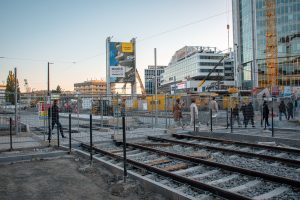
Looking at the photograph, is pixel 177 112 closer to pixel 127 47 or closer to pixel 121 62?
pixel 121 62

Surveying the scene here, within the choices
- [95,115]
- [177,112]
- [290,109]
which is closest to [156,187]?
[95,115]

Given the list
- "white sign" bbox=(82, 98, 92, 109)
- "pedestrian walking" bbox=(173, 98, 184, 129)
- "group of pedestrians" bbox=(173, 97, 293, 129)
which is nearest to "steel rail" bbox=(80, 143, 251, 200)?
"white sign" bbox=(82, 98, 92, 109)

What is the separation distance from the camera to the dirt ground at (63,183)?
21.1ft

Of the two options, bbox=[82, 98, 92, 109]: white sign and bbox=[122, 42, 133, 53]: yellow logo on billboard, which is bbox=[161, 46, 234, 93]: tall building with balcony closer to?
bbox=[122, 42, 133, 53]: yellow logo on billboard

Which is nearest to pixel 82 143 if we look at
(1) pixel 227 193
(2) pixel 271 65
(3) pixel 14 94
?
(3) pixel 14 94

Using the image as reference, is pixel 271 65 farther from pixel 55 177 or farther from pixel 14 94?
pixel 55 177

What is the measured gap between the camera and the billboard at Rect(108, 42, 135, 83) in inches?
1247

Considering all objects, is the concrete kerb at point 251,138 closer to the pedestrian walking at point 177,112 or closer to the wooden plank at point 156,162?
the pedestrian walking at point 177,112

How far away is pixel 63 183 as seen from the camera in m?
7.38

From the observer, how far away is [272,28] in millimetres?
76250

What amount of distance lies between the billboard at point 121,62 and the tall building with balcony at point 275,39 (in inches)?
1975

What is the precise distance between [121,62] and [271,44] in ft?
182

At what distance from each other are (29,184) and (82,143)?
5.64m

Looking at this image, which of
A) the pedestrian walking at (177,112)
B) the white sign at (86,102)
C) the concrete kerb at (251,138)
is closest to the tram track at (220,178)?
Answer: the concrete kerb at (251,138)
